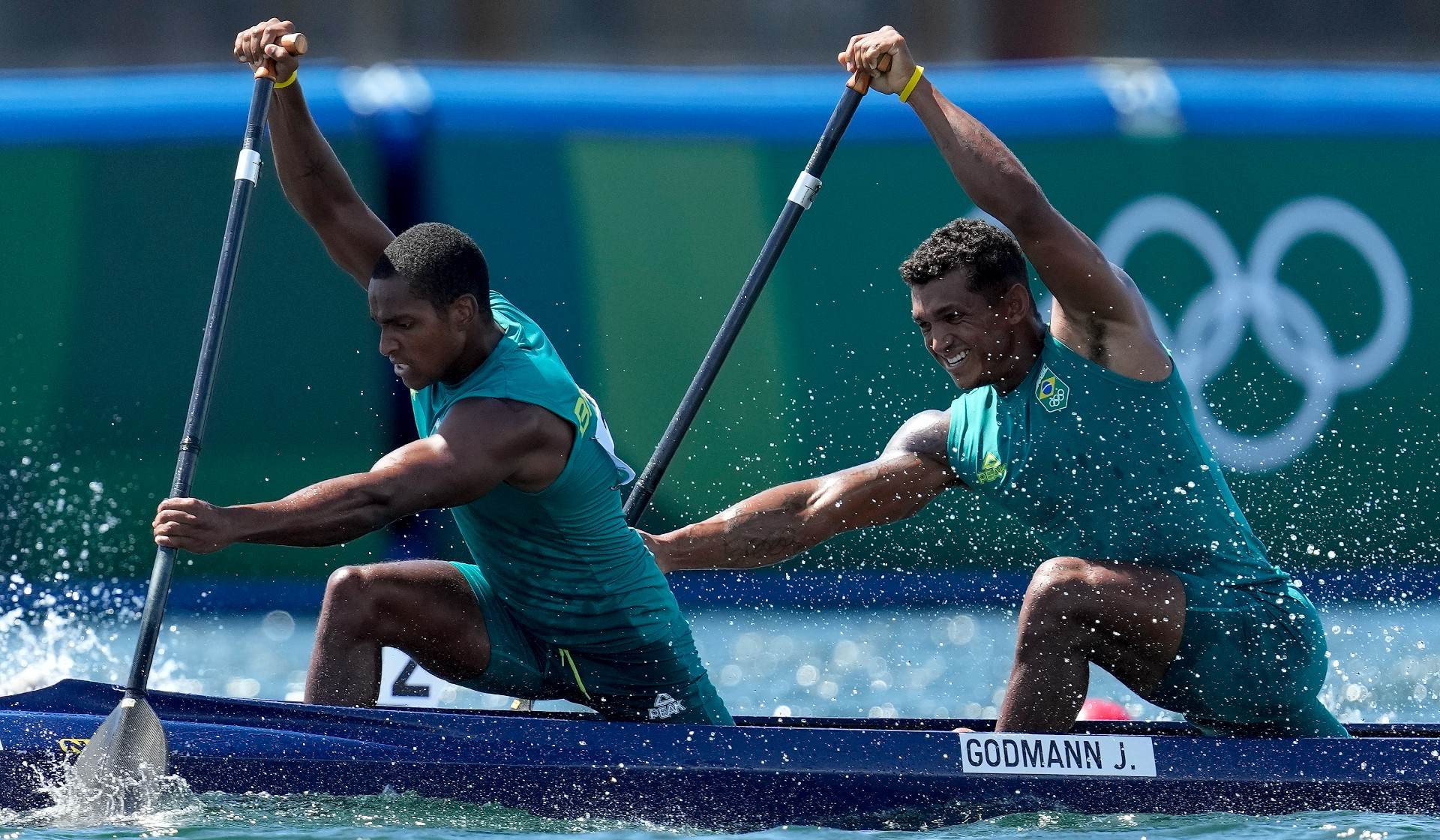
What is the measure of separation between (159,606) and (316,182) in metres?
1.32

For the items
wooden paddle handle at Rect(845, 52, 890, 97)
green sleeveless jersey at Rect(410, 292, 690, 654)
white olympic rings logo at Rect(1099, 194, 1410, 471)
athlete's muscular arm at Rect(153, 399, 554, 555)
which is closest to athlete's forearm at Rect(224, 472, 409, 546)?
athlete's muscular arm at Rect(153, 399, 554, 555)

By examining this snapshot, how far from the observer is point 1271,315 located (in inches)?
378

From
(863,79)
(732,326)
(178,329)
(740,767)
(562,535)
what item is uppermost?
(178,329)

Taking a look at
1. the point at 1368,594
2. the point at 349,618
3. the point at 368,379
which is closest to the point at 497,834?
the point at 349,618

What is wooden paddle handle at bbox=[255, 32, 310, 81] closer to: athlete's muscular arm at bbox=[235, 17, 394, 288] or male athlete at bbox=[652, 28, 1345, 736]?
athlete's muscular arm at bbox=[235, 17, 394, 288]

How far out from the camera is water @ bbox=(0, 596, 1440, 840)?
15.0ft

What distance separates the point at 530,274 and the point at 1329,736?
545cm

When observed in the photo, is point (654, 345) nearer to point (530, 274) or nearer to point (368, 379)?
point (530, 274)

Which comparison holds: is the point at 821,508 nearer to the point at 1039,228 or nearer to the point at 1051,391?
the point at 1051,391

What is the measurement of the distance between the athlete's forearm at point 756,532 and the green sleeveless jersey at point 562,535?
1.31 feet

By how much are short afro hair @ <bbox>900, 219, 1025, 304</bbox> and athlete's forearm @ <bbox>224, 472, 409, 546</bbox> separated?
1435 mm

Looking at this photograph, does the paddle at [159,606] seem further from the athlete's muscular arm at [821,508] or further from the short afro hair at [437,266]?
the athlete's muscular arm at [821,508]

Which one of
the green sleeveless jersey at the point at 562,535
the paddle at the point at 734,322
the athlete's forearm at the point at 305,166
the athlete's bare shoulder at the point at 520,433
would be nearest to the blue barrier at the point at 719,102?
the paddle at the point at 734,322

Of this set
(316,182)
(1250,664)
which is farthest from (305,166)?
(1250,664)
